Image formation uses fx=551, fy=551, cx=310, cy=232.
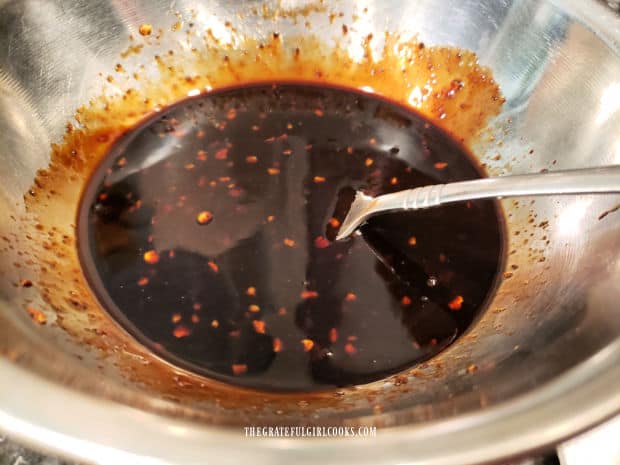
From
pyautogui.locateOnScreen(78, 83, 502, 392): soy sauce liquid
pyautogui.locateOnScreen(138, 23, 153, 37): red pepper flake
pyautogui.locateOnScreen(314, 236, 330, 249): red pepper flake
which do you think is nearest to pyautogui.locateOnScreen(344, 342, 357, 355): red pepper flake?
pyautogui.locateOnScreen(78, 83, 502, 392): soy sauce liquid

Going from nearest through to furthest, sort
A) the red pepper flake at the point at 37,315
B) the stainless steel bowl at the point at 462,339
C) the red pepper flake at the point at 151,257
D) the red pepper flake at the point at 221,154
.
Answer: the stainless steel bowl at the point at 462,339, the red pepper flake at the point at 37,315, the red pepper flake at the point at 151,257, the red pepper flake at the point at 221,154

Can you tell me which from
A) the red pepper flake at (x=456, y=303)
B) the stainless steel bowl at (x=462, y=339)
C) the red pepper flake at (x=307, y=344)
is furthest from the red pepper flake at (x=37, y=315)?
the red pepper flake at (x=456, y=303)

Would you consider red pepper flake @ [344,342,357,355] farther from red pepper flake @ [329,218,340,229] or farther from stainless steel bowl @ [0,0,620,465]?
red pepper flake @ [329,218,340,229]

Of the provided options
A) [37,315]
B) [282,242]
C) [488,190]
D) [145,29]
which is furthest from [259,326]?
[145,29]

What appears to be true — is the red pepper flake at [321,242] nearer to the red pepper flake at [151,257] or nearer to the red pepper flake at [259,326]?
the red pepper flake at [259,326]

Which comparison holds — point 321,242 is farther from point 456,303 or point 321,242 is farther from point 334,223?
point 456,303

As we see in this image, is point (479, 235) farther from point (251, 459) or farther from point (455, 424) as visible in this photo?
point (251, 459)
